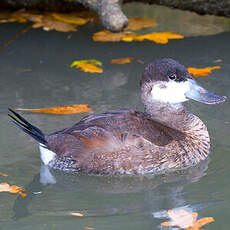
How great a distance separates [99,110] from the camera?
5570 millimetres

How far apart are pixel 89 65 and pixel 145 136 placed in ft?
6.90

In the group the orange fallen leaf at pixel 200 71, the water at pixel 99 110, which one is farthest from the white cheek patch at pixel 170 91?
the orange fallen leaf at pixel 200 71

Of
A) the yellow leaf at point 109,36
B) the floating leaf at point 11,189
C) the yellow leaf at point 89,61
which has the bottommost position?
the floating leaf at point 11,189

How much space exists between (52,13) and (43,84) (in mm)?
1828

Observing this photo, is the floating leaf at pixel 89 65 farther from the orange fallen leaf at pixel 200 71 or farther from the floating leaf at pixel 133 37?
the orange fallen leaf at pixel 200 71

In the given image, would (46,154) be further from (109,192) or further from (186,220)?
(186,220)

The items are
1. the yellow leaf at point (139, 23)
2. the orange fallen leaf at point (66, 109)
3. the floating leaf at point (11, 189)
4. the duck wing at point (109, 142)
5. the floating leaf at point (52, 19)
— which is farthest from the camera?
the floating leaf at point (52, 19)

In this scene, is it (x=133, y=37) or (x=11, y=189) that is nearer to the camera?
(x=11, y=189)

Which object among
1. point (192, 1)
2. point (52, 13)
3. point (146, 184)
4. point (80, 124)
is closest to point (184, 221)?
point (146, 184)

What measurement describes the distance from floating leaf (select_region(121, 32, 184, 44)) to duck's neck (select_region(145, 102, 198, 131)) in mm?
2251

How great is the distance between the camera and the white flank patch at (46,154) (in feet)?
15.4

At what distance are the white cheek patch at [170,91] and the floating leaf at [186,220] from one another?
112 cm

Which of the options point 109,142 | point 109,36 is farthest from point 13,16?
point 109,142

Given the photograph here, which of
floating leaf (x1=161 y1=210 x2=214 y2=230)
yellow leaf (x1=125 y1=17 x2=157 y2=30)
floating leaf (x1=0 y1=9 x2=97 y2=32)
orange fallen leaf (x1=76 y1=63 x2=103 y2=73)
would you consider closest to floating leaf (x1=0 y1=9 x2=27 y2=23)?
floating leaf (x1=0 y1=9 x2=97 y2=32)
